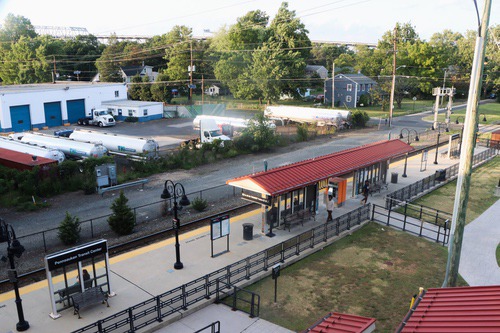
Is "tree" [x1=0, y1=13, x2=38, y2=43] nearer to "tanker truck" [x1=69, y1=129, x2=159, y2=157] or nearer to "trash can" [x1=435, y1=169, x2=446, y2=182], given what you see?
"tanker truck" [x1=69, y1=129, x2=159, y2=157]

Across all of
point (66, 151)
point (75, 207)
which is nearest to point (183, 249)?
point (75, 207)

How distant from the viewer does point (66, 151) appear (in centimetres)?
3419

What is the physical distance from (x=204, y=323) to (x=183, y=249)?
5474 mm

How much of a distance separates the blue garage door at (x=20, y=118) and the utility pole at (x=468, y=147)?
51.1m

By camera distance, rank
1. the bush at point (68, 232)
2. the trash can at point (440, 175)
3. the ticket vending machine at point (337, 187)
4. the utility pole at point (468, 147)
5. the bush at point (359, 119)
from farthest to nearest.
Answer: the bush at point (359, 119) < the trash can at point (440, 175) < the ticket vending machine at point (337, 187) < the bush at point (68, 232) < the utility pole at point (468, 147)

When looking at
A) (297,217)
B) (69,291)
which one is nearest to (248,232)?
(297,217)

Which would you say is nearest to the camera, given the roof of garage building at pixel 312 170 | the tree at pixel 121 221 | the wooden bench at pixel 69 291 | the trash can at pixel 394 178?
the wooden bench at pixel 69 291

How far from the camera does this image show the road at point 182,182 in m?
22.3

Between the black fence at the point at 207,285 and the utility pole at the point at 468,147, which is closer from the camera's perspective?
the utility pole at the point at 468,147

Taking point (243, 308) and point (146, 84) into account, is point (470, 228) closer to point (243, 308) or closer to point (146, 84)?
point (243, 308)

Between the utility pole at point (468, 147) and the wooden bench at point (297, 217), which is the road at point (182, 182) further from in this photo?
the utility pole at point (468, 147)

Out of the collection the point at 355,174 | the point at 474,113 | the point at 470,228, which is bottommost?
the point at 470,228

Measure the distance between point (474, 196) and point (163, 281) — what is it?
832 inches

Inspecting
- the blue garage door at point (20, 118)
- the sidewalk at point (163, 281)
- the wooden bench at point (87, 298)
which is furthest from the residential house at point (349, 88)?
the wooden bench at point (87, 298)
